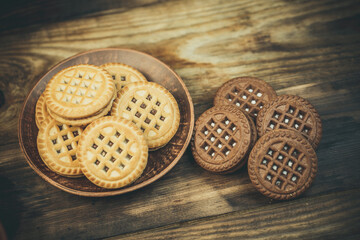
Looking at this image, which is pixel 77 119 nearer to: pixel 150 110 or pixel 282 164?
pixel 150 110

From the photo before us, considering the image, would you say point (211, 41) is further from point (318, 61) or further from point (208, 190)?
point (208, 190)

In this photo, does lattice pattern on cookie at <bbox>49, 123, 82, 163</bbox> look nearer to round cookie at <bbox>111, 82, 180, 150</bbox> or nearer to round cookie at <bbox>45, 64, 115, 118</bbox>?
round cookie at <bbox>45, 64, 115, 118</bbox>

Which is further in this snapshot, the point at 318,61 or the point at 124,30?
the point at 124,30

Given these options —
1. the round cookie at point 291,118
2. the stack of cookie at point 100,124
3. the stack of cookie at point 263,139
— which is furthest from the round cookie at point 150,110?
the round cookie at point 291,118

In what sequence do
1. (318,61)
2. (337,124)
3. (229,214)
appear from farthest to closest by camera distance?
(318,61) → (337,124) → (229,214)

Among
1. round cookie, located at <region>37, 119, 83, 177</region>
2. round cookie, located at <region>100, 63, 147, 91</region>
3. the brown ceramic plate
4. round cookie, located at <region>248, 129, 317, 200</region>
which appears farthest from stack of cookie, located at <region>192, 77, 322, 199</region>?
round cookie, located at <region>37, 119, 83, 177</region>

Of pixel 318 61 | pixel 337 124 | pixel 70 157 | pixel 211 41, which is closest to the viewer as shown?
pixel 70 157

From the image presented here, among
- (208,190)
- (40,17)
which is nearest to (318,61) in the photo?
(208,190)
